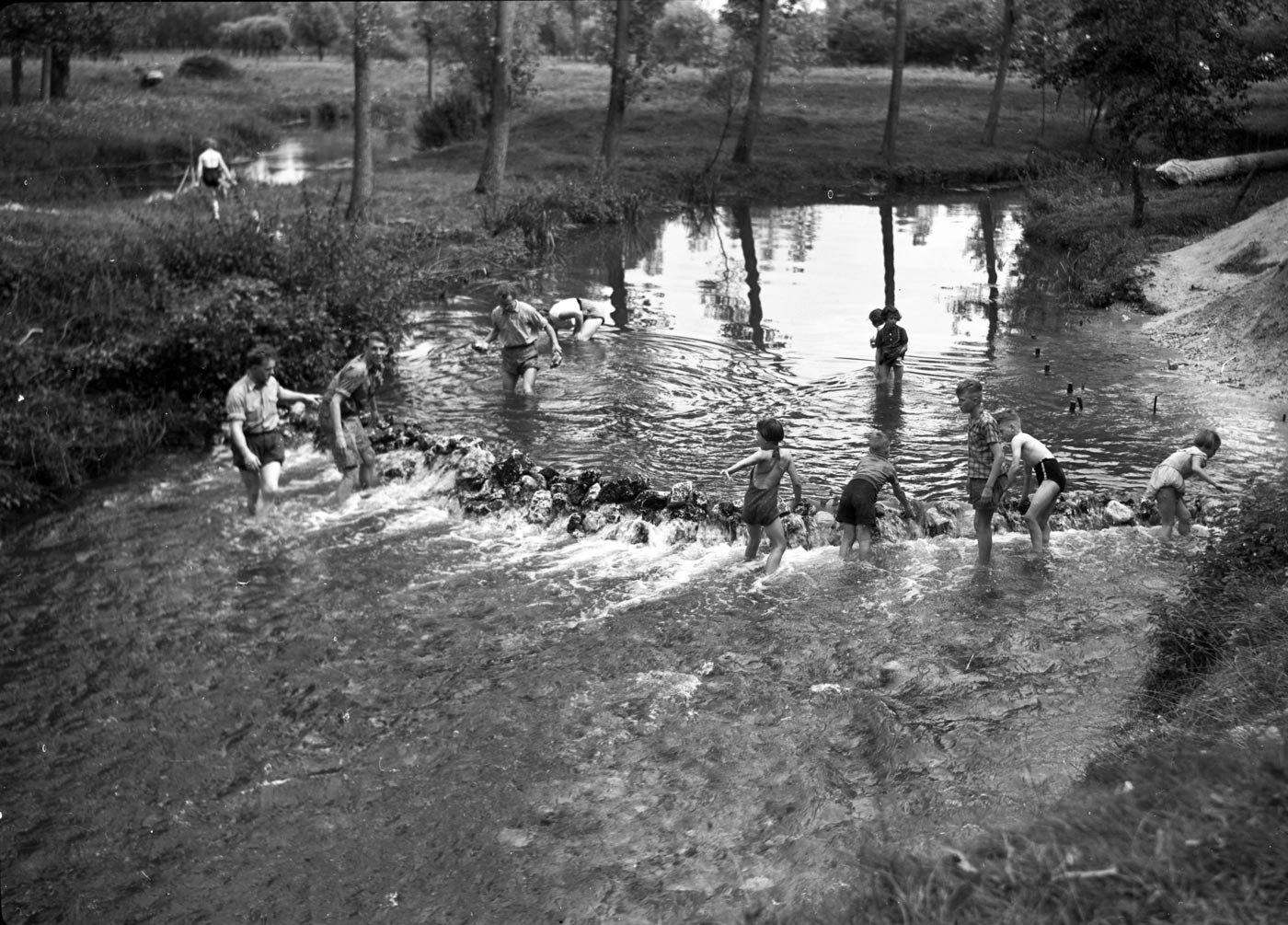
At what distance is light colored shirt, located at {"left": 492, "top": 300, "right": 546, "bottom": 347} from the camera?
1795cm

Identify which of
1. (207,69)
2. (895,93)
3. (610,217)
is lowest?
(610,217)

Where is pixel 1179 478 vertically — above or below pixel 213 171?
below

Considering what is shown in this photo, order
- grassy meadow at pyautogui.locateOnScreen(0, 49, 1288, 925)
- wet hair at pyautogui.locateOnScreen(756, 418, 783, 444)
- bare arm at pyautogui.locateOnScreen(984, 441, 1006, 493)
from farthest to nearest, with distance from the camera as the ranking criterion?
wet hair at pyautogui.locateOnScreen(756, 418, 783, 444) → bare arm at pyautogui.locateOnScreen(984, 441, 1006, 493) → grassy meadow at pyautogui.locateOnScreen(0, 49, 1288, 925)

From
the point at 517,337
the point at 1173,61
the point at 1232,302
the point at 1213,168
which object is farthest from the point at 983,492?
the point at 1213,168

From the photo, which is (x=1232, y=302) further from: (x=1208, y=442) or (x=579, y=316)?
(x=579, y=316)

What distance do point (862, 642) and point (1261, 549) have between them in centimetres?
336

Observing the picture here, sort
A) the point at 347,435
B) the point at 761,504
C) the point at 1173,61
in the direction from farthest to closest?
the point at 1173,61 < the point at 347,435 < the point at 761,504

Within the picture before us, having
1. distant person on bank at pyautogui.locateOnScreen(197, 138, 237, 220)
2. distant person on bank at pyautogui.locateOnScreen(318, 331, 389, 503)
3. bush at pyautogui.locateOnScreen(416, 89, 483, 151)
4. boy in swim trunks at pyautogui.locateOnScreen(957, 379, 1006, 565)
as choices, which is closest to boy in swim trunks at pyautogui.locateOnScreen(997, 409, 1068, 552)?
boy in swim trunks at pyautogui.locateOnScreen(957, 379, 1006, 565)

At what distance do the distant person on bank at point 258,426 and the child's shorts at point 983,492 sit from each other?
7.50 m

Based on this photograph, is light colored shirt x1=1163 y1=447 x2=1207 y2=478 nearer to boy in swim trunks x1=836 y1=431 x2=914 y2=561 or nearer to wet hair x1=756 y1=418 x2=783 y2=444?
boy in swim trunks x1=836 y1=431 x2=914 y2=561

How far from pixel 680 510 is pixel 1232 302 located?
1309 centimetres

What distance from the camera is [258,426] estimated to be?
45.8 feet

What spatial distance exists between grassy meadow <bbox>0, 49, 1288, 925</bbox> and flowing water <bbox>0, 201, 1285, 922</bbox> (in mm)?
973

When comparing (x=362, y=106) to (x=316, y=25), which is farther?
(x=316, y=25)
